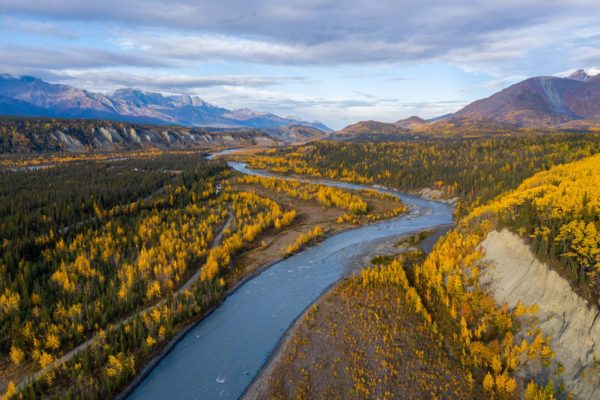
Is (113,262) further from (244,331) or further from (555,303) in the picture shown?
(555,303)

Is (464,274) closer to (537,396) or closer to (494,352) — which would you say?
(494,352)

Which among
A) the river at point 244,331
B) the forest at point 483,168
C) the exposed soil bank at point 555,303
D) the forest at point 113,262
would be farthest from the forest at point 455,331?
the forest at point 483,168

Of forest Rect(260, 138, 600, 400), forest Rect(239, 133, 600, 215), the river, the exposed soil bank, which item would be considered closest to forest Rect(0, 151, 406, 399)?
the river

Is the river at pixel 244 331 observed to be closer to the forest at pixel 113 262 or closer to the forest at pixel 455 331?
the forest at pixel 113 262

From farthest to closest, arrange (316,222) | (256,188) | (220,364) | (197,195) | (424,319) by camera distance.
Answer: (256,188) < (197,195) < (316,222) < (424,319) < (220,364)

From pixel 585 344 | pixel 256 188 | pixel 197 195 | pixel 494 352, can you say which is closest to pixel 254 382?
pixel 494 352

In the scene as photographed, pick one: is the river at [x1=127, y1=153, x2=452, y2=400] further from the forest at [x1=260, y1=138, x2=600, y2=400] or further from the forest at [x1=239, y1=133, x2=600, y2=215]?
the forest at [x1=239, y1=133, x2=600, y2=215]
